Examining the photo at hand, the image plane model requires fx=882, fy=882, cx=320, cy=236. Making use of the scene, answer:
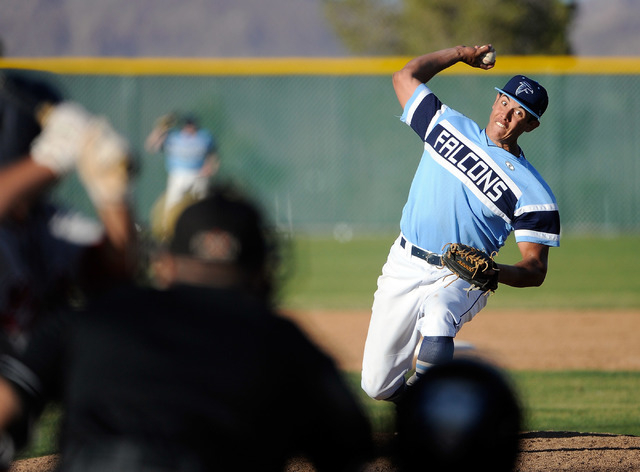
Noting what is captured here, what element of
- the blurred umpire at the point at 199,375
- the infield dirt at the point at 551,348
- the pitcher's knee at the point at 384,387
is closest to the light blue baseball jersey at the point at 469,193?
the pitcher's knee at the point at 384,387

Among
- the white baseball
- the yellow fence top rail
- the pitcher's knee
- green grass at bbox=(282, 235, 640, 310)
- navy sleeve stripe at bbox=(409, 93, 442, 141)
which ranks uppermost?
the yellow fence top rail

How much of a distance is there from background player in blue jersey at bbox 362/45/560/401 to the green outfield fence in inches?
517

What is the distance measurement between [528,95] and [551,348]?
464cm

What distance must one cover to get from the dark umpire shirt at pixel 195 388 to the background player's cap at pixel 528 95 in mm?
3211

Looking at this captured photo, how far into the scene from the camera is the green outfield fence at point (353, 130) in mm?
18141

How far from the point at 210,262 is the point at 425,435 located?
2.11 ft

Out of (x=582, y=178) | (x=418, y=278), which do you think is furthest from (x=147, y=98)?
(x=418, y=278)

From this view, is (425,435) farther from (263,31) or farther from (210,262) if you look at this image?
(263,31)

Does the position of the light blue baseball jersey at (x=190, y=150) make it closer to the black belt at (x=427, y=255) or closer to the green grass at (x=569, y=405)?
the green grass at (x=569, y=405)

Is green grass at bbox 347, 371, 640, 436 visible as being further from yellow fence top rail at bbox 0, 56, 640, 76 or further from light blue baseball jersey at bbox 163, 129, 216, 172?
yellow fence top rail at bbox 0, 56, 640, 76

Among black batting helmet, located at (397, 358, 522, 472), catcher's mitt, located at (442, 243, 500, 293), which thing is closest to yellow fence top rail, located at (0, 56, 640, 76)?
catcher's mitt, located at (442, 243, 500, 293)

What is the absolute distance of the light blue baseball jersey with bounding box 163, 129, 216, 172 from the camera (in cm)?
770

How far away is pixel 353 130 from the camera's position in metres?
18.5

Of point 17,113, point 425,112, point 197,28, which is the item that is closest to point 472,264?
point 425,112
